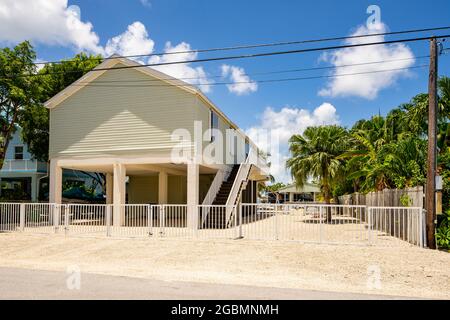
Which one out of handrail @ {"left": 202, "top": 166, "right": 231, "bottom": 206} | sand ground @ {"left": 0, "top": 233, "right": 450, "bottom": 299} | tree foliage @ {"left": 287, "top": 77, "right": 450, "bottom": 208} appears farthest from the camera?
handrail @ {"left": 202, "top": 166, "right": 231, "bottom": 206}

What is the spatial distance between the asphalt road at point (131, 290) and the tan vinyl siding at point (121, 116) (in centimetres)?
1025

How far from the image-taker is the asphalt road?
21.5 feet

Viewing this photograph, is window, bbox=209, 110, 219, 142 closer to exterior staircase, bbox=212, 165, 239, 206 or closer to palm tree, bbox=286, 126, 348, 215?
exterior staircase, bbox=212, 165, 239, 206

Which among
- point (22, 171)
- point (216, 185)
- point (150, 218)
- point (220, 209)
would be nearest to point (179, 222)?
point (150, 218)

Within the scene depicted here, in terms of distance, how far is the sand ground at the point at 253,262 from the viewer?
8125 millimetres

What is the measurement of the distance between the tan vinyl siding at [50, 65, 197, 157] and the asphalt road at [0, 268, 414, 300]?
33.6ft

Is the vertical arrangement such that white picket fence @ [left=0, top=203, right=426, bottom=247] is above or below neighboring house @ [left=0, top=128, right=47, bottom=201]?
below

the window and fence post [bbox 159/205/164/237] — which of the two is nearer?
fence post [bbox 159/205/164/237]

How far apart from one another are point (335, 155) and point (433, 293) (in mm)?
15632

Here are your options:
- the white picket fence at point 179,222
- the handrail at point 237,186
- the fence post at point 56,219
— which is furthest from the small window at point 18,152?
the handrail at point 237,186

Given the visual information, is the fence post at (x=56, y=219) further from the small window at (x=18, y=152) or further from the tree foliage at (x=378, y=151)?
the small window at (x=18, y=152)

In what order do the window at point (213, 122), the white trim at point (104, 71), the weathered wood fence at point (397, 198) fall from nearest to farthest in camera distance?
the weathered wood fence at point (397, 198)
the white trim at point (104, 71)
the window at point (213, 122)

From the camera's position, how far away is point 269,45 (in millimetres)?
12430

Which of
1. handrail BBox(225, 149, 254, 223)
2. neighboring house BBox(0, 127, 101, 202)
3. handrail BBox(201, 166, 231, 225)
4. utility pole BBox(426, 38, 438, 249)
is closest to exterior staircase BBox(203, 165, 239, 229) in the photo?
handrail BBox(201, 166, 231, 225)
